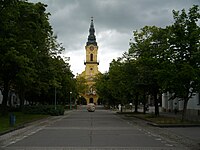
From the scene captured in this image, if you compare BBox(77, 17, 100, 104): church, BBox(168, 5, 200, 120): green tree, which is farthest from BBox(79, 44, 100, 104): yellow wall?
BBox(168, 5, 200, 120): green tree

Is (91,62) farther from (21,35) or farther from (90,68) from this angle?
(21,35)

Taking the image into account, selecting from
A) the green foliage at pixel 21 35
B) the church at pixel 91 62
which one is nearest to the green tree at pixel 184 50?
the green foliage at pixel 21 35

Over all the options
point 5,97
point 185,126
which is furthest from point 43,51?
point 185,126

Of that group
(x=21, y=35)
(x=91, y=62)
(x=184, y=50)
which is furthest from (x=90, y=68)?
(x=184, y=50)

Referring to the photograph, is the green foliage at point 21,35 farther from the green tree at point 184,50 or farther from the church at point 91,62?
the church at point 91,62

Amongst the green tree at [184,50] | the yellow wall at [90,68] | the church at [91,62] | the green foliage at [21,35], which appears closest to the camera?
the green tree at [184,50]

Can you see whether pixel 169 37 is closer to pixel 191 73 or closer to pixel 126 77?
pixel 191 73

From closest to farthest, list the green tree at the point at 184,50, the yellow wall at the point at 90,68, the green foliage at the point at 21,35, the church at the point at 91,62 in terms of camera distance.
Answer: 1. the green tree at the point at 184,50
2. the green foliage at the point at 21,35
3. the church at the point at 91,62
4. the yellow wall at the point at 90,68

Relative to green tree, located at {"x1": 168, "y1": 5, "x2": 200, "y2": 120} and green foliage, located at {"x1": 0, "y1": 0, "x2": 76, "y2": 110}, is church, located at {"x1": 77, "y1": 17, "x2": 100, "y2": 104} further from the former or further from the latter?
green tree, located at {"x1": 168, "y1": 5, "x2": 200, "y2": 120}

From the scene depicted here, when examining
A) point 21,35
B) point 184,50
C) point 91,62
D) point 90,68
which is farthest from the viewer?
point 90,68

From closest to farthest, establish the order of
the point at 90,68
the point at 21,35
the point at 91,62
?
the point at 21,35
the point at 91,62
the point at 90,68

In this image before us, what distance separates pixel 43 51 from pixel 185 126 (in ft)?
67.6

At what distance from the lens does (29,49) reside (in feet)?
117

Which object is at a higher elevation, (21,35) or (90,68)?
(90,68)
